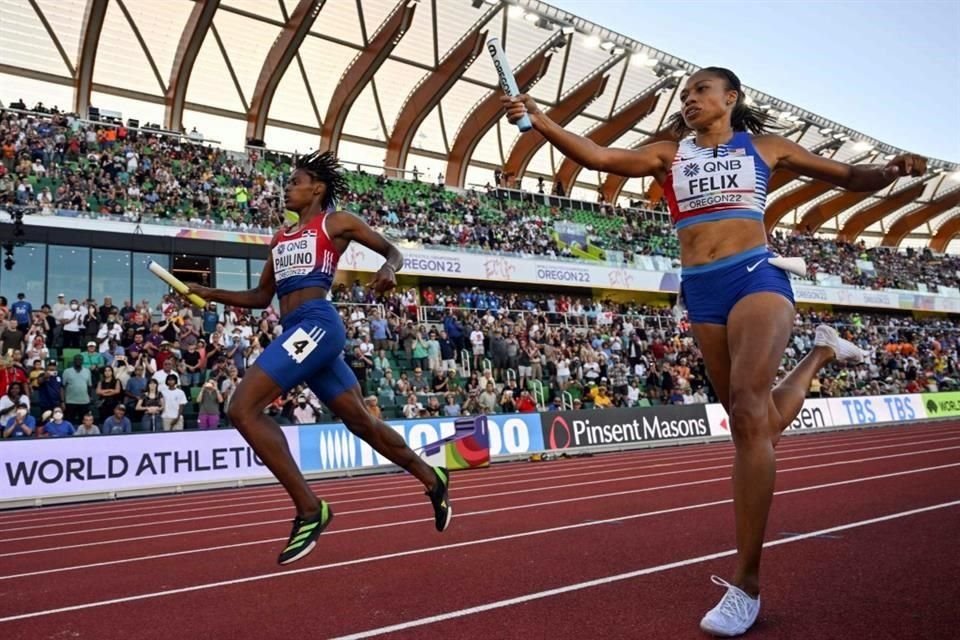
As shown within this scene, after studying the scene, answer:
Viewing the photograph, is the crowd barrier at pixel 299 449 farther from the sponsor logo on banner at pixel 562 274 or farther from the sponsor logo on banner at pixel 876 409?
the sponsor logo on banner at pixel 562 274

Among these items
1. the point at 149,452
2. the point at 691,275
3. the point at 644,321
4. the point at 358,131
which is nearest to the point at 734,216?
the point at 691,275

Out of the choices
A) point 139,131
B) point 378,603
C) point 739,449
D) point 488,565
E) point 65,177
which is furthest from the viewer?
point 139,131

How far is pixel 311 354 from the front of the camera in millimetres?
4660

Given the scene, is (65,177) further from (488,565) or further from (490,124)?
(490,124)

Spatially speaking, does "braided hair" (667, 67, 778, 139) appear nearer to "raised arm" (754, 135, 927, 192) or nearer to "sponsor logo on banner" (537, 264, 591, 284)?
"raised arm" (754, 135, 927, 192)

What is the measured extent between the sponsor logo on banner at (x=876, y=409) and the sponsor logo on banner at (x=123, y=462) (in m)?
14.9

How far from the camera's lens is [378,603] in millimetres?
4027

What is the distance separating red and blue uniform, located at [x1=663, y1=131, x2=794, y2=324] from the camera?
3.59 m

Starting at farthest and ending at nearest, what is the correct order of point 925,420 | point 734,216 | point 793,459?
point 925,420 → point 793,459 → point 734,216

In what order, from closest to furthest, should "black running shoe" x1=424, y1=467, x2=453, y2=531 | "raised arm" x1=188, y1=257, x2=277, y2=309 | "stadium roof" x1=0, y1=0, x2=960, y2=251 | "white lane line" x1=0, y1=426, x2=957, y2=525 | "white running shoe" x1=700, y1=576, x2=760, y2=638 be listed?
"white running shoe" x1=700, y1=576, x2=760, y2=638
"black running shoe" x1=424, y1=467, x2=453, y2=531
"raised arm" x1=188, y1=257, x2=277, y2=309
"white lane line" x1=0, y1=426, x2=957, y2=525
"stadium roof" x1=0, y1=0, x2=960, y2=251

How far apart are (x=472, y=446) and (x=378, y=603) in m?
11.4

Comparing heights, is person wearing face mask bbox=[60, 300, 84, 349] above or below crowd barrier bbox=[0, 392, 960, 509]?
above

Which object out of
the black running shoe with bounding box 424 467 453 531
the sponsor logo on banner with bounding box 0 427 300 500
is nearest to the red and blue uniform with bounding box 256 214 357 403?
the black running shoe with bounding box 424 467 453 531

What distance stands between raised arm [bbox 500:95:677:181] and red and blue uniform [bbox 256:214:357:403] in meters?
1.71
